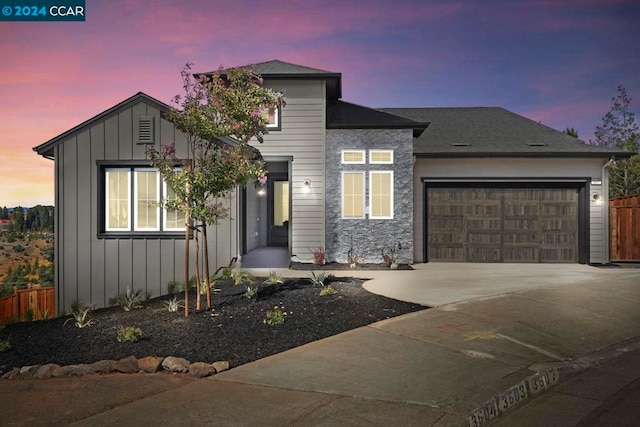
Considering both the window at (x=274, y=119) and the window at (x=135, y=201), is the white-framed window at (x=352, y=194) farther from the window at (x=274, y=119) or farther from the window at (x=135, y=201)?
the window at (x=135, y=201)

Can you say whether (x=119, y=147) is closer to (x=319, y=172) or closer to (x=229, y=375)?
(x=319, y=172)

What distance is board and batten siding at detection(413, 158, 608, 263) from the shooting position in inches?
625

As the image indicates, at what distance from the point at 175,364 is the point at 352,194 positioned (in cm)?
1039

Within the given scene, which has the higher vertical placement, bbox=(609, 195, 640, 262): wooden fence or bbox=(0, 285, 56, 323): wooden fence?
bbox=(609, 195, 640, 262): wooden fence

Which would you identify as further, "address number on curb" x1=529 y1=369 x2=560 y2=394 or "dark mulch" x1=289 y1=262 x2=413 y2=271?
"dark mulch" x1=289 y1=262 x2=413 y2=271

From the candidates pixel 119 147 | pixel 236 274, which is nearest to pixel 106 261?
pixel 119 147

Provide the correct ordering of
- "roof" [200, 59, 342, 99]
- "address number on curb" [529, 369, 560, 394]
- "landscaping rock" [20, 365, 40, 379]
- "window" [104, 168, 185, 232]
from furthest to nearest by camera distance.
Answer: "roof" [200, 59, 342, 99] → "window" [104, 168, 185, 232] → "landscaping rock" [20, 365, 40, 379] → "address number on curb" [529, 369, 560, 394]

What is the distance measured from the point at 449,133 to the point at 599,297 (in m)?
8.85

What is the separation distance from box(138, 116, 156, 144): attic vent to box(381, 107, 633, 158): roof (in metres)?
7.79

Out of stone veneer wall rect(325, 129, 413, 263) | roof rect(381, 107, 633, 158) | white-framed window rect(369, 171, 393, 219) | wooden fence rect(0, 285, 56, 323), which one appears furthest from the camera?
roof rect(381, 107, 633, 158)

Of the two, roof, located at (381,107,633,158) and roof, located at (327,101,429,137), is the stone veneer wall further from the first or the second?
roof, located at (381,107,633,158)

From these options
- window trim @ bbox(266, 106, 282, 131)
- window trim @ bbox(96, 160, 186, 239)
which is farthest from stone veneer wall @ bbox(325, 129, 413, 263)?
window trim @ bbox(96, 160, 186, 239)

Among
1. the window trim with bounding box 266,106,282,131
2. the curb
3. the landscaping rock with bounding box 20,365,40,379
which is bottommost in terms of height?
the curb

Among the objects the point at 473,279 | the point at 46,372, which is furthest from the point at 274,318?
the point at 473,279
